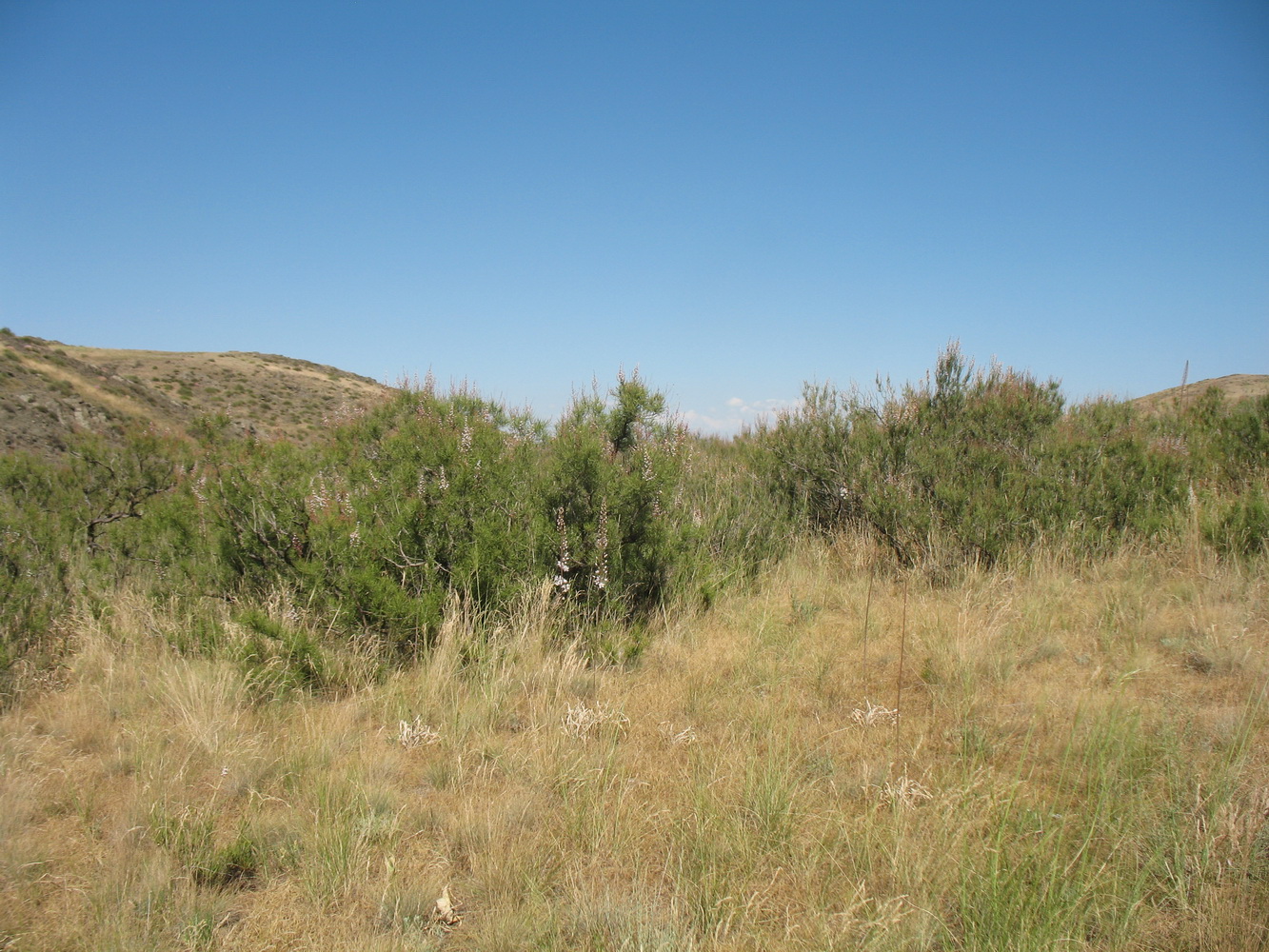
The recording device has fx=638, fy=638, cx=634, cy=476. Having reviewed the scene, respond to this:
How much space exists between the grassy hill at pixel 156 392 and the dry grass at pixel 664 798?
3332 mm

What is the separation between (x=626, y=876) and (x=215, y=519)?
13.0 ft

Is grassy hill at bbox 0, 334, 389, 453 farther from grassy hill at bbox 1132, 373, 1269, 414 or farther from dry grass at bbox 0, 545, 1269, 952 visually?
grassy hill at bbox 1132, 373, 1269, 414

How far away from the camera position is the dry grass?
6.55ft

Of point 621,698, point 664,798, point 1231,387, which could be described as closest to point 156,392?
point 621,698

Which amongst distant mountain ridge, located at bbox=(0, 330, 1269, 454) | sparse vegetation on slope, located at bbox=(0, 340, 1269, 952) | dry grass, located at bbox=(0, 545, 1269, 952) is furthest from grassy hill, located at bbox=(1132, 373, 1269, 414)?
dry grass, located at bbox=(0, 545, 1269, 952)

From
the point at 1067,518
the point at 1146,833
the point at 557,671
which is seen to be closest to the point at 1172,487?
the point at 1067,518

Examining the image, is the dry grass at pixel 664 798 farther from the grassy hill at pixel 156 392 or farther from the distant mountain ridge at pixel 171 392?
the distant mountain ridge at pixel 171 392

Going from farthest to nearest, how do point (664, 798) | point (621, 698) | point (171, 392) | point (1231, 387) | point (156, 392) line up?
point (171, 392) < point (156, 392) < point (1231, 387) < point (621, 698) < point (664, 798)

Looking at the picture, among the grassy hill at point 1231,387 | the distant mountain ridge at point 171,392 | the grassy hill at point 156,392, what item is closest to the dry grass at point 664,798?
the grassy hill at point 156,392

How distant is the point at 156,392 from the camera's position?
1391 inches

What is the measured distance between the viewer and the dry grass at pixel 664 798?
200cm

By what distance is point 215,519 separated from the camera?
181 inches

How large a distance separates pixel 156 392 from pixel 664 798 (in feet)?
140

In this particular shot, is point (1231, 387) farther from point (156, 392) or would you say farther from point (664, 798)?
point (156, 392)
